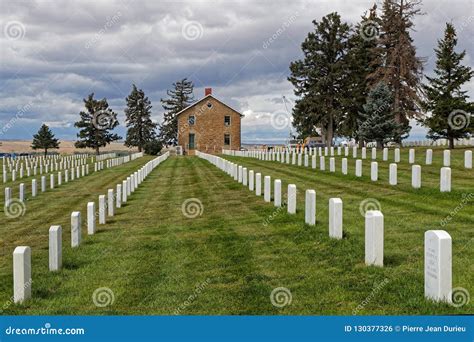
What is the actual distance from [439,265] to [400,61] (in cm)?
5079

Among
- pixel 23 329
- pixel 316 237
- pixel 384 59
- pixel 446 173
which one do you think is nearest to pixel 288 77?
pixel 384 59

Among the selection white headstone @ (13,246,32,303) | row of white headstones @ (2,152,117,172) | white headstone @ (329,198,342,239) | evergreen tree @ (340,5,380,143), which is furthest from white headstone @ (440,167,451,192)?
evergreen tree @ (340,5,380,143)

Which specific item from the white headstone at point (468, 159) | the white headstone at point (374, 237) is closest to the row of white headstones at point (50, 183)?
the white headstone at point (374, 237)

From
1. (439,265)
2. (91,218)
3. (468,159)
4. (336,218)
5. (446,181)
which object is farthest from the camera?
(468,159)

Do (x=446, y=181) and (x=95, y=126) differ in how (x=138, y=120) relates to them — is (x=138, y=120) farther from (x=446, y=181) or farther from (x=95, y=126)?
(x=446, y=181)

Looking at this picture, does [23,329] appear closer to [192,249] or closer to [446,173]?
[192,249]

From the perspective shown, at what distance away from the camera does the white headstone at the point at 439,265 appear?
7.14m

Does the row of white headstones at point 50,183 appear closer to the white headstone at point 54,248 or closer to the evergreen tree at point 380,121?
the white headstone at point 54,248

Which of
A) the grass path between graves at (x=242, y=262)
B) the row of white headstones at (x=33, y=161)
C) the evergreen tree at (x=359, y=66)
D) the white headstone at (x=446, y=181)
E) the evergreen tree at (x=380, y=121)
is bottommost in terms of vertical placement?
the grass path between graves at (x=242, y=262)

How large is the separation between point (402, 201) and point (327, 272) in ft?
27.5

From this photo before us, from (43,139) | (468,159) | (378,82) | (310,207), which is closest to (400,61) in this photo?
(378,82)

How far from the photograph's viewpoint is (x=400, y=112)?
57.0m

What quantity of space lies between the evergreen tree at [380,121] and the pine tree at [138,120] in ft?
213

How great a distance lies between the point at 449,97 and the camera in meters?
41.8
